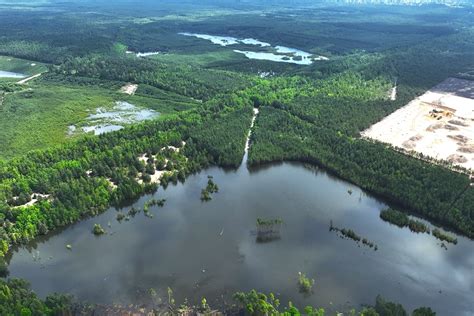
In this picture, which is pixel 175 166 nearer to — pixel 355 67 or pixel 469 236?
pixel 469 236

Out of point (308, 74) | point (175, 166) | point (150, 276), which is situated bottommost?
point (150, 276)

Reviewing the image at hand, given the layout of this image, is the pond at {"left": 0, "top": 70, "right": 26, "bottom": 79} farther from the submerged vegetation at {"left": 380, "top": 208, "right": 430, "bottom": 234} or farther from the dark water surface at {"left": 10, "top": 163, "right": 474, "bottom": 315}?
the submerged vegetation at {"left": 380, "top": 208, "right": 430, "bottom": 234}

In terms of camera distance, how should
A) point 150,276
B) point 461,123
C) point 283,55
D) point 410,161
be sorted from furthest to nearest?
point 283,55 < point 461,123 < point 410,161 < point 150,276

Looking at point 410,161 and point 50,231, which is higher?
point 410,161

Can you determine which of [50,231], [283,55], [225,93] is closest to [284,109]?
[225,93]

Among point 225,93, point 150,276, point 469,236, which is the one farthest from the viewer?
point 225,93

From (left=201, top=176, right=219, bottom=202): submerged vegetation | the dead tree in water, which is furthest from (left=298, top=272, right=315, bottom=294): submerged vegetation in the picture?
(left=201, top=176, right=219, bottom=202): submerged vegetation

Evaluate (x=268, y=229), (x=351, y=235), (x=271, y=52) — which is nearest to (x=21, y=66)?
(x=271, y=52)
